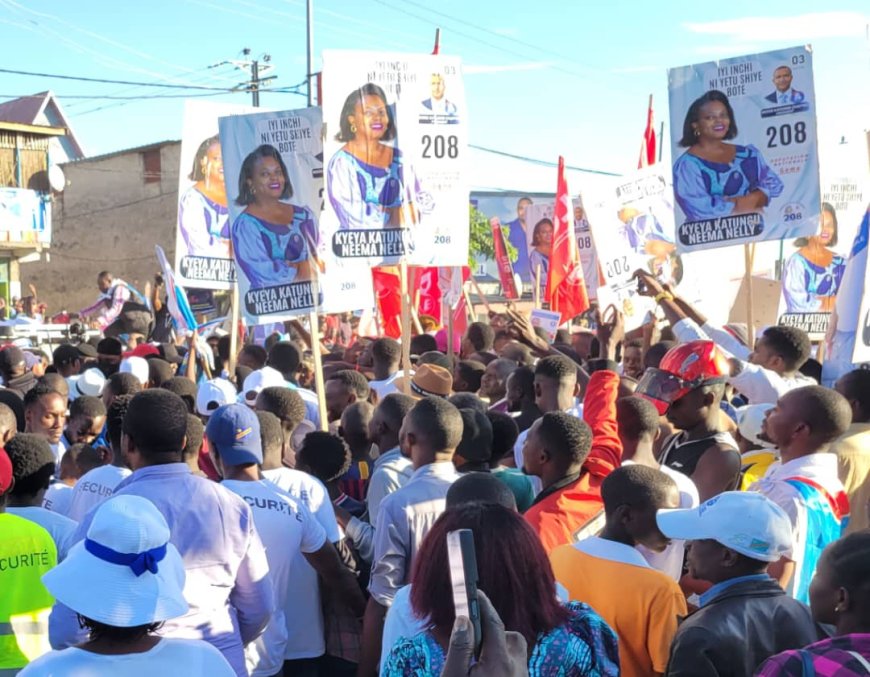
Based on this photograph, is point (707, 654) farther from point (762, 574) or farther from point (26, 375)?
point (26, 375)

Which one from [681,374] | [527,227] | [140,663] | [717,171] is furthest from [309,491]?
[527,227]

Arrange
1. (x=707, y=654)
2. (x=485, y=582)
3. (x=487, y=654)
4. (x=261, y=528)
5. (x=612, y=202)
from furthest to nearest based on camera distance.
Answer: (x=612, y=202)
(x=261, y=528)
(x=707, y=654)
(x=485, y=582)
(x=487, y=654)

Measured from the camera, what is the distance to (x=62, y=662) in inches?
98.3

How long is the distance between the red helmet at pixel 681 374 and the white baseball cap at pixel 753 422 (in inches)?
18.2

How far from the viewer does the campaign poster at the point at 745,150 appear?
8.16 meters

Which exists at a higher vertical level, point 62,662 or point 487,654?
point 487,654

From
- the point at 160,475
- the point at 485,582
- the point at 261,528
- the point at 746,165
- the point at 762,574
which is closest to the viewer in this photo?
the point at 485,582

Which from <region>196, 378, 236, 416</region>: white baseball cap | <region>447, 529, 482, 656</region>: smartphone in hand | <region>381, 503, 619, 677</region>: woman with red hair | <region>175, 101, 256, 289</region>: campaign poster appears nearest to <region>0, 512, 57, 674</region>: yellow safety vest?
<region>381, 503, 619, 677</region>: woman with red hair

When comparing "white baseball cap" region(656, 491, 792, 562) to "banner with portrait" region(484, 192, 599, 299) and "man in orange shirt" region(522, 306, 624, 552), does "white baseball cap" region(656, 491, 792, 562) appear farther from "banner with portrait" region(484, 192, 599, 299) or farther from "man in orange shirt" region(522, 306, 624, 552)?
"banner with portrait" region(484, 192, 599, 299)

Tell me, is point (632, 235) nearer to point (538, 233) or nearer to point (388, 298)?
point (388, 298)

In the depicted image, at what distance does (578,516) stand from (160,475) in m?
1.63

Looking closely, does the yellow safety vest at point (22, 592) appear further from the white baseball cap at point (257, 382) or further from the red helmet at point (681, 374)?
the white baseball cap at point (257, 382)

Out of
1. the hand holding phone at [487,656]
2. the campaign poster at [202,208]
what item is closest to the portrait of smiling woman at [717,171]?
the campaign poster at [202,208]

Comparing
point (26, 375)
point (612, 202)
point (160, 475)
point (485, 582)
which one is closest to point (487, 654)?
point (485, 582)
